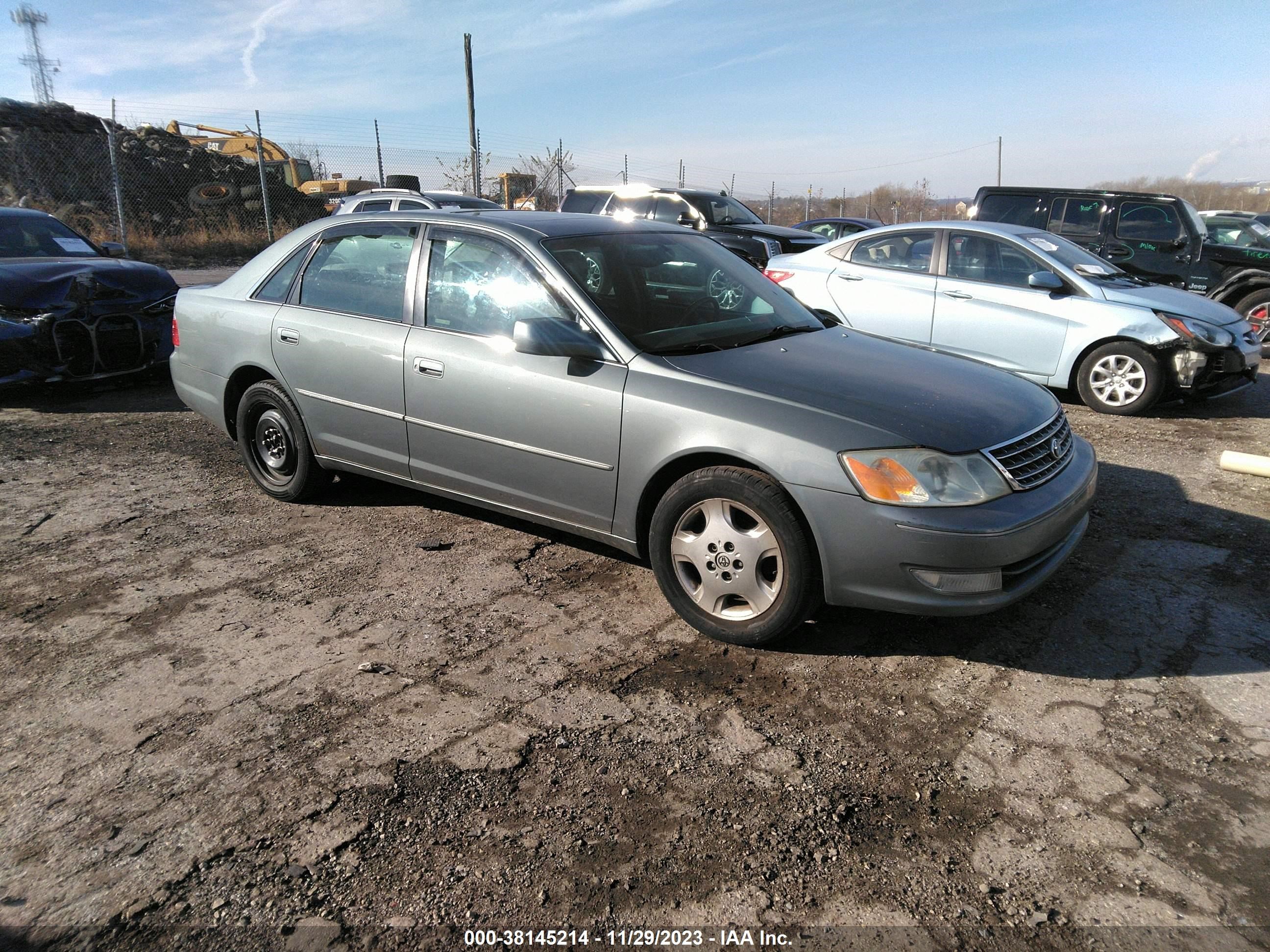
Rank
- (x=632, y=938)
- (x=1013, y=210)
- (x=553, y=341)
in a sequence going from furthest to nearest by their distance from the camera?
(x=1013, y=210), (x=553, y=341), (x=632, y=938)

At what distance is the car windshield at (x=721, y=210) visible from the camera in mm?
14008

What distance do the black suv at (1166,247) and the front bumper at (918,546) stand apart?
7514mm

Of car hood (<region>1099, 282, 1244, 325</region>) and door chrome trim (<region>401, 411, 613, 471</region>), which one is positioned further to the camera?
car hood (<region>1099, 282, 1244, 325</region>)

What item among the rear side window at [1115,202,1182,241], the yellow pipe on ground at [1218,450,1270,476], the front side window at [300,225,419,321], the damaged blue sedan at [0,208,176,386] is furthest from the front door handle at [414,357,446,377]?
the rear side window at [1115,202,1182,241]

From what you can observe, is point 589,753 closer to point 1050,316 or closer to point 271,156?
point 1050,316

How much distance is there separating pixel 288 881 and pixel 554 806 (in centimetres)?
72

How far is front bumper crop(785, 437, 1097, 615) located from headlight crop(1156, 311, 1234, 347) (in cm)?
468

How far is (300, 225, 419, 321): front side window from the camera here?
170 inches

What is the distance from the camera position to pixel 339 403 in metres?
4.48

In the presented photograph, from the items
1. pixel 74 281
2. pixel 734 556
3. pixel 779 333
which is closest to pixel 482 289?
pixel 779 333

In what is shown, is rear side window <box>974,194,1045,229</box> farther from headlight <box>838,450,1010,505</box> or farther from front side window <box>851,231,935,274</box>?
headlight <box>838,450,1010,505</box>

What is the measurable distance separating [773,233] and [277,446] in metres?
10.5

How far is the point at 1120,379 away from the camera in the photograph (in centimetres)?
709

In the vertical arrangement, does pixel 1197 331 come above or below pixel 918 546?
above
